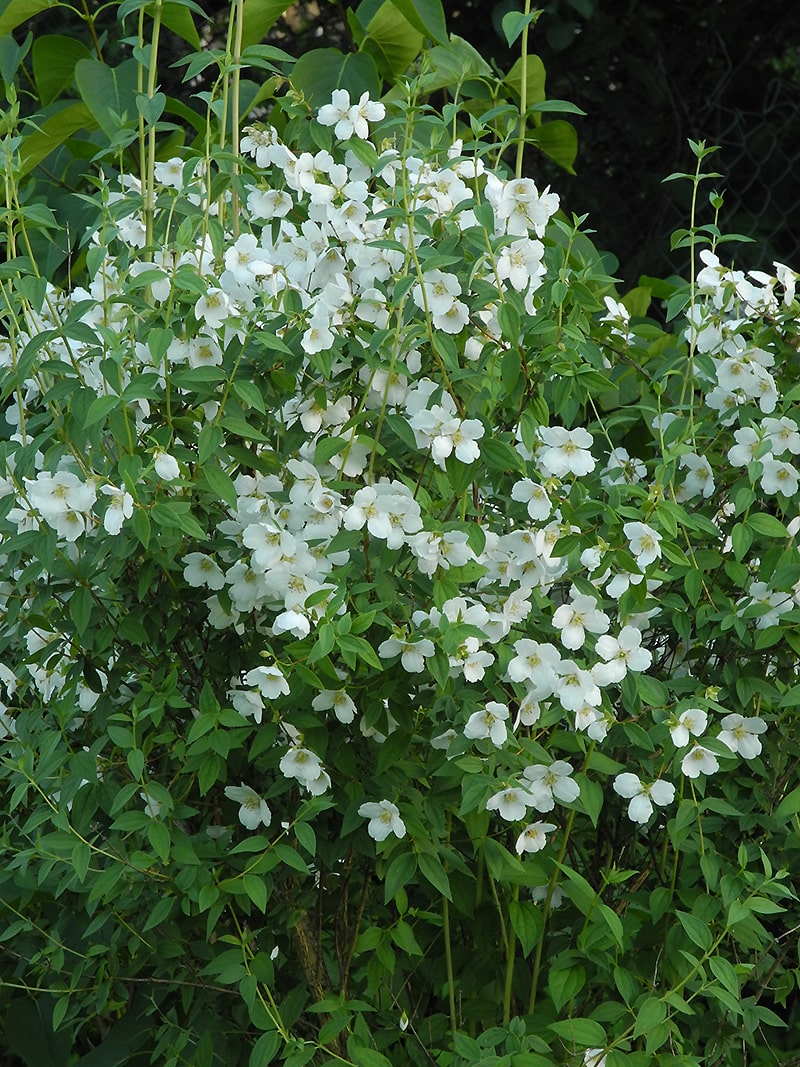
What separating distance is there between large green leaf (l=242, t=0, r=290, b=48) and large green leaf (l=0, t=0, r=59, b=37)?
0.78 ft

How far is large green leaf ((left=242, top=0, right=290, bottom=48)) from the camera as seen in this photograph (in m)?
1.60

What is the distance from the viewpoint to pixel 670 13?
11.8 feet

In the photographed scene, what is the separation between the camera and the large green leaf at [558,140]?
1780 mm

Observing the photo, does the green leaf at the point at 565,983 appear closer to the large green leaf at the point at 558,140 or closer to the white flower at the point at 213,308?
the white flower at the point at 213,308

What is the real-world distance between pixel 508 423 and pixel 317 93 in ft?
2.81

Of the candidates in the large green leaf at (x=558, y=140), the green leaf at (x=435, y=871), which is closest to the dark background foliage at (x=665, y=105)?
the large green leaf at (x=558, y=140)

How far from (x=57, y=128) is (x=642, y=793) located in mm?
1212

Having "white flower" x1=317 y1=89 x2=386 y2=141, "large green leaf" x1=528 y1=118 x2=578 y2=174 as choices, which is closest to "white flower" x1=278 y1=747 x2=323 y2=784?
"white flower" x1=317 y1=89 x2=386 y2=141

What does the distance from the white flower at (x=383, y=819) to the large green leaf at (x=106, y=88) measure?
3.28ft

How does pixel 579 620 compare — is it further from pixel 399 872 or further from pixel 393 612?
pixel 399 872

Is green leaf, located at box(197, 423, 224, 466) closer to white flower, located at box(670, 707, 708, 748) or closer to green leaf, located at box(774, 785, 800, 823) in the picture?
white flower, located at box(670, 707, 708, 748)

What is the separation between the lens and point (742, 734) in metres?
1.12

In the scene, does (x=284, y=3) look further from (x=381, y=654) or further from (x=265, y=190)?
(x=381, y=654)

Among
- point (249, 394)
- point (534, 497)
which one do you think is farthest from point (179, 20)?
point (534, 497)
